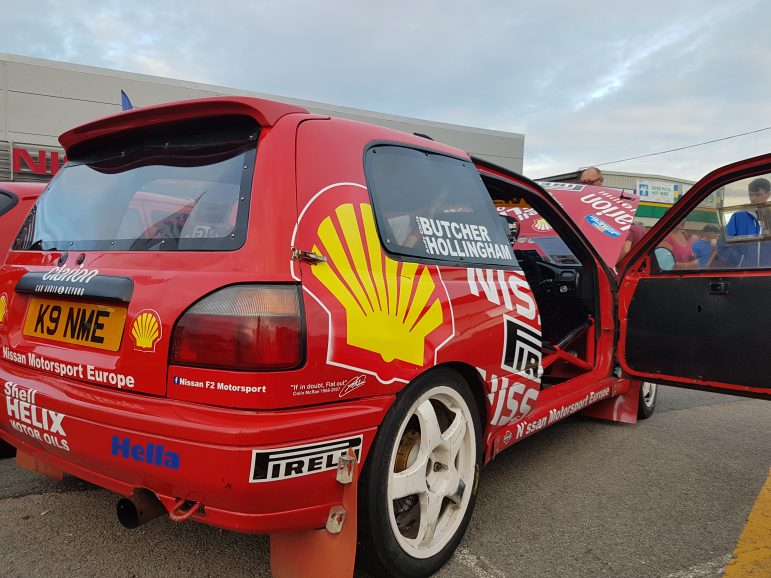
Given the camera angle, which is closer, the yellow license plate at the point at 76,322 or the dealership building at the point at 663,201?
the yellow license plate at the point at 76,322

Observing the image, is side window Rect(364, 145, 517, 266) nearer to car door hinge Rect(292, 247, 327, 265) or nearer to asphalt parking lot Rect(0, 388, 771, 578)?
car door hinge Rect(292, 247, 327, 265)

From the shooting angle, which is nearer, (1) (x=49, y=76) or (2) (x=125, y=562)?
(2) (x=125, y=562)

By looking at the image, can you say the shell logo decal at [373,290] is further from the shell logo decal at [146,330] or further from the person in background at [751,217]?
the person in background at [751,217]

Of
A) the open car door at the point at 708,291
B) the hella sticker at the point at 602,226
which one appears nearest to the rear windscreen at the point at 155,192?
the open car door at the point at 708,291

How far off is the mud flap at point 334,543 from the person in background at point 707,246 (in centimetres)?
260

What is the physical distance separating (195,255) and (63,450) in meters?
0.83

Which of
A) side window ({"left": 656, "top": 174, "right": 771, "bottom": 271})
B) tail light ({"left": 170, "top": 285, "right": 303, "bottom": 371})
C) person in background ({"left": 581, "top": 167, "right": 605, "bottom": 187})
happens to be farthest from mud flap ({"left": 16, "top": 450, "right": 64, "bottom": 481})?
person in background ({"left": 581, "top": 167, "right": 605, "bottom": 187})

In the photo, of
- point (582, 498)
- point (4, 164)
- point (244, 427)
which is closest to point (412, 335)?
point (244, 427)

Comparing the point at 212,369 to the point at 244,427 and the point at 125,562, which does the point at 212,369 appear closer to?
the point at 244,427

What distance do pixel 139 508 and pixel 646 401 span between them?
419cm

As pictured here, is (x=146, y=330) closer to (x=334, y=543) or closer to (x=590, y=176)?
(x=334, y=543)

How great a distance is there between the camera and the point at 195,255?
1.76m

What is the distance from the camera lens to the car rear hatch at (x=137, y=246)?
5.61 feet

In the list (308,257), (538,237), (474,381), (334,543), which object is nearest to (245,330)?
(308,257)
